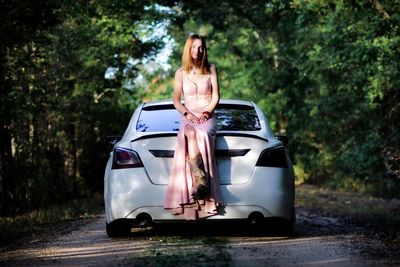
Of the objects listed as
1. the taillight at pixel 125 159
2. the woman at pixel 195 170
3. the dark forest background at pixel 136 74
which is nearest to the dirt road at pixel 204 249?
the woman at pixel 195 170

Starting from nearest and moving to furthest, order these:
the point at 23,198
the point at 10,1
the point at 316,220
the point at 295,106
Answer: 1. the point at 316,220
2. the point at 10,1
3. the point at 23,198
4. the point at 295,106

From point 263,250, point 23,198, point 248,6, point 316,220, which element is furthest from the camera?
point 248,6

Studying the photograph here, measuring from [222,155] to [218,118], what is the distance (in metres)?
0.69

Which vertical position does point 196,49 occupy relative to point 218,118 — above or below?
above

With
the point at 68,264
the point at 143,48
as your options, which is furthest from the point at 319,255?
A: the point at 143,48

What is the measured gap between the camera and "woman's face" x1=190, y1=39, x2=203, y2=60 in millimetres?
7598

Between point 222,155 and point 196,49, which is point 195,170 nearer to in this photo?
point 222,155

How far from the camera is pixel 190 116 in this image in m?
7.51

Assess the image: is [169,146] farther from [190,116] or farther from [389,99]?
[389,99]

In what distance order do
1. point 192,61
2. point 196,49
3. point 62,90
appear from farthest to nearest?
point 62,90 → point 192,61 → point 196,49

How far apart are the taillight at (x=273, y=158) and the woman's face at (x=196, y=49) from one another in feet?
4.21

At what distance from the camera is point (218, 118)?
313 inches

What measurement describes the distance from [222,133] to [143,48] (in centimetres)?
1774

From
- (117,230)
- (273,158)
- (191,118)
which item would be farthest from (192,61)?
(117,230)
